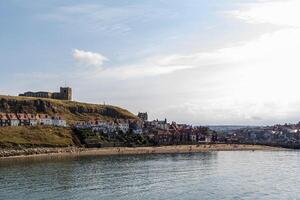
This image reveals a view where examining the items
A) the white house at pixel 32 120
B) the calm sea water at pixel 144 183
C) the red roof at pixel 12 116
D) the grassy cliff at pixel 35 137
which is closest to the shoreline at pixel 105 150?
the grassy cliff at pixel 35 137

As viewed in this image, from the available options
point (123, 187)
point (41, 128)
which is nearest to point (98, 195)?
point (123, 187)

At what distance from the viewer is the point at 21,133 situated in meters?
146

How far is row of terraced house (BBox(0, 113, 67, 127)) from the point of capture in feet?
546

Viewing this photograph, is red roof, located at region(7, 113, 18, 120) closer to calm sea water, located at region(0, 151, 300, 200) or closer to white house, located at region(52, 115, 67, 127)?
white house, located at region(52, 115, 67, 127)

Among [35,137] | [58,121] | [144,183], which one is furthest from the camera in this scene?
[58,121]

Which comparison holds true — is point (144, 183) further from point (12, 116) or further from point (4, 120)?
point (12, 116)

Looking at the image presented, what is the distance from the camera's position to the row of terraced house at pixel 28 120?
166375mm

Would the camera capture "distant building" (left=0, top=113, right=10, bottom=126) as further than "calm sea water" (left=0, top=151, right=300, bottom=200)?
Yes

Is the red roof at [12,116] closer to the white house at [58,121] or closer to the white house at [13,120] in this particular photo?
the white house at [13,120]

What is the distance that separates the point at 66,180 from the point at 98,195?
15151 mm

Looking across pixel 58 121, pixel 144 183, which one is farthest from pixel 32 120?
pixel 144 183

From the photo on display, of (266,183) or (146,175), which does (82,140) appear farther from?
(266,183)

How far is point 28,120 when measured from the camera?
176000mm

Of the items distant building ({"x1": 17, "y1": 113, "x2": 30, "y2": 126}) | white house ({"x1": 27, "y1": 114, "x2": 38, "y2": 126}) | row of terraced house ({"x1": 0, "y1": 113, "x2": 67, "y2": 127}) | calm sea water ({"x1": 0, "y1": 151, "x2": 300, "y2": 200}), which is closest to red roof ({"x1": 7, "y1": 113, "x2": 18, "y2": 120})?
row of terraced house ({"x1": 0, "y1": 113, "x2": 67, "y2": 127})
